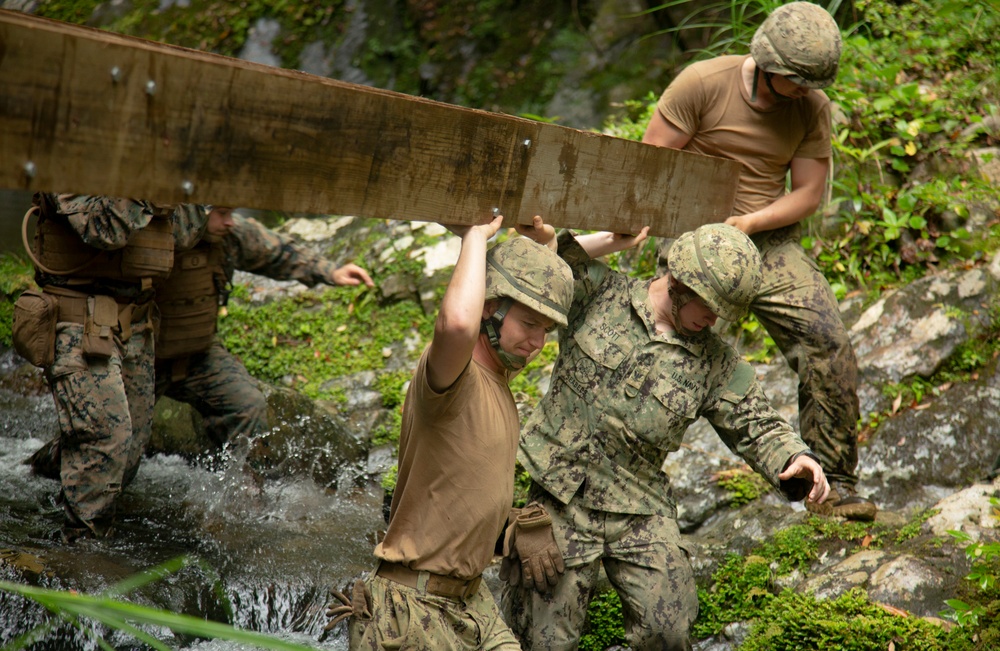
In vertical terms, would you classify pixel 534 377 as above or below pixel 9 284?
above

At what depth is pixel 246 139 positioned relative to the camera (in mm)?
2436

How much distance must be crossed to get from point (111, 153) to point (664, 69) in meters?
8.24

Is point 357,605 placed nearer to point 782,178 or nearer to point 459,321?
point 459,321

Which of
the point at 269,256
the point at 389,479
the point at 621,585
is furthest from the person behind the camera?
the point at 389,479

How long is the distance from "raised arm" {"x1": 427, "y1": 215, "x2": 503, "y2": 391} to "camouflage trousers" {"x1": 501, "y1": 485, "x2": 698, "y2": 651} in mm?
1214

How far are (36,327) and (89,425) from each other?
0.57 meters

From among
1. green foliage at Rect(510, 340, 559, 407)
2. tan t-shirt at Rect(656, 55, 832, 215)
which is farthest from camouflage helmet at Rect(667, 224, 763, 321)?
green foliage at Rect(510, 340, 559, 407)

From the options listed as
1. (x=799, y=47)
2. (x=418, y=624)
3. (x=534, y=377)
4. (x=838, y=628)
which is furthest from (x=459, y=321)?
(x=534, y=377)

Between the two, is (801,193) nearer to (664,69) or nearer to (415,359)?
(415,359)

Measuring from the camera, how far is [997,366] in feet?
19.9

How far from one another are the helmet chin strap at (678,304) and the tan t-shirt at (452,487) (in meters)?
1.00

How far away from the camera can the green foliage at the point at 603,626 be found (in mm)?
4656

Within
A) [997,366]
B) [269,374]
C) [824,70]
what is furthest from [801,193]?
Answer: [269,374]

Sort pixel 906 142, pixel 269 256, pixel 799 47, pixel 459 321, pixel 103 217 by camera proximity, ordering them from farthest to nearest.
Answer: pixel 906 142 → pixel 269 256 → pixel 103 217 → pixel 799 47 → pixel 459 321
